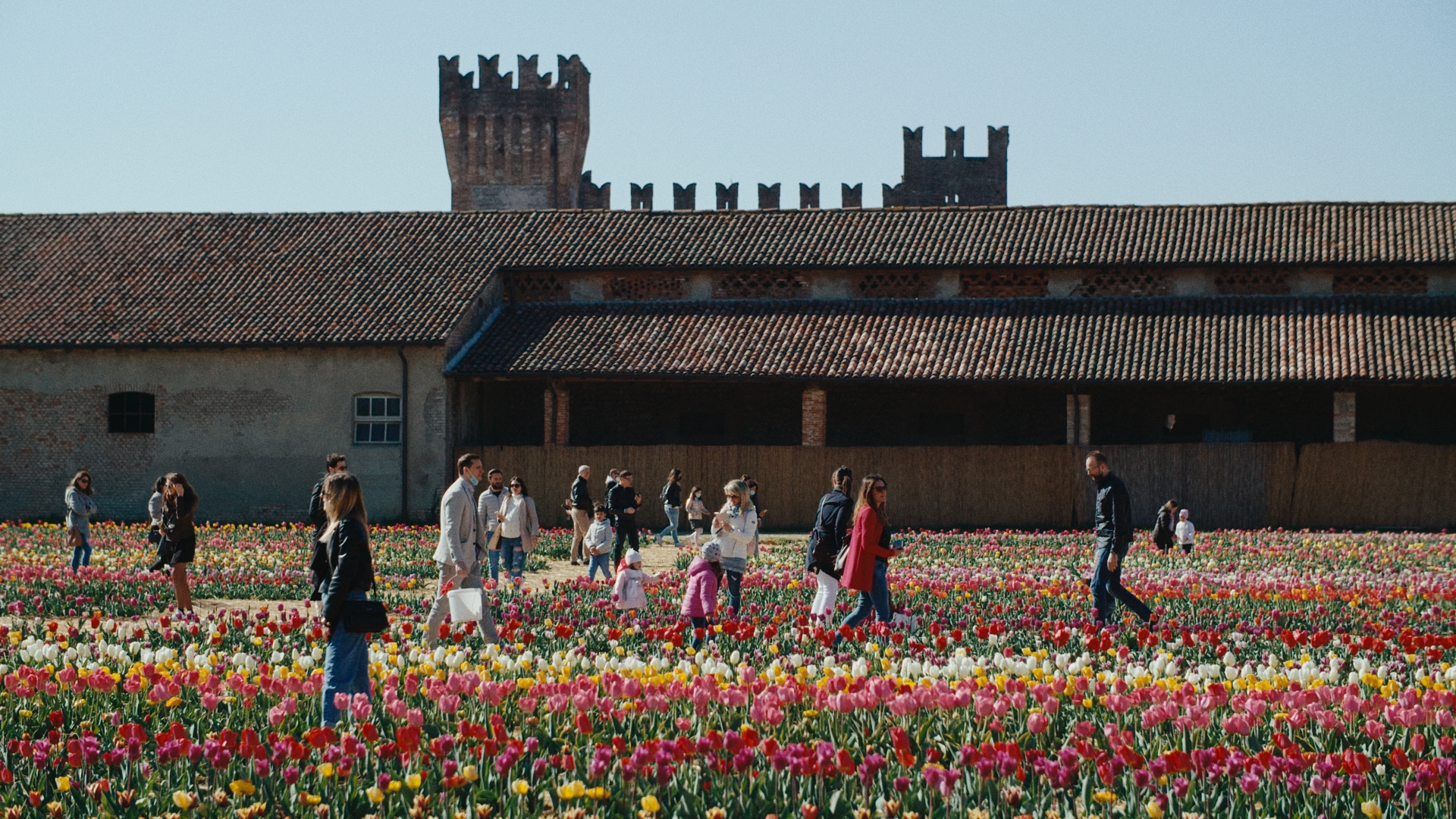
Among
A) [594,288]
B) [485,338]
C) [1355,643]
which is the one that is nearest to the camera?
[1355,643]

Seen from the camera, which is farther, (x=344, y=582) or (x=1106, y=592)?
(x=1106, y=592)

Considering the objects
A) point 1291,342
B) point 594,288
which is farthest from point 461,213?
point 1291,342

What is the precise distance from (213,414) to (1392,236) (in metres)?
26.1

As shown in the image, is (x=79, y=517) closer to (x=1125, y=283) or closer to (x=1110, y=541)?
(x=1110, y=541)

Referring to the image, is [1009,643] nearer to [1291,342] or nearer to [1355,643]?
[1355,643]

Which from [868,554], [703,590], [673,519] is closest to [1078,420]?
[673,519]

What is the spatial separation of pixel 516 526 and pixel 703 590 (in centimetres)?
654

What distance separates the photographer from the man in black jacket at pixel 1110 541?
12.4 metres

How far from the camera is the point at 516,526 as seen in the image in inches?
690

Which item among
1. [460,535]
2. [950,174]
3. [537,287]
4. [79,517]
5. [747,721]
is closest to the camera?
[747,721]

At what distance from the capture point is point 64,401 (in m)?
33.5

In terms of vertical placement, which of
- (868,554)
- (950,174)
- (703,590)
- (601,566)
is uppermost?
(950,174)

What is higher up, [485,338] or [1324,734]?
[485,338]

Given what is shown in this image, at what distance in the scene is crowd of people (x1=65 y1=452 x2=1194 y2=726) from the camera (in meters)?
8.04
